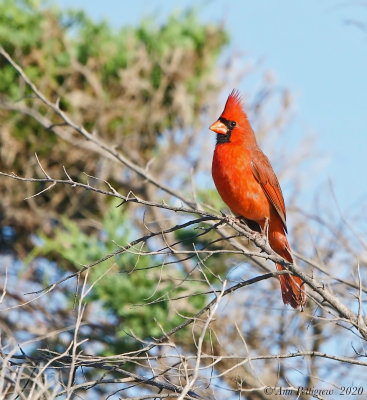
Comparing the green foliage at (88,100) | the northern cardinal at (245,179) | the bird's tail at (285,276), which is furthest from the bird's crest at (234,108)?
the green foliage at (88,100)

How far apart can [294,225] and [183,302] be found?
111cm

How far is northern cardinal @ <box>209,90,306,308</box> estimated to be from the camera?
411 cm

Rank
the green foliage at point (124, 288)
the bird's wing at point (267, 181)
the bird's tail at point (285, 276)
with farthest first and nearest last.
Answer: the green foliage at point (124, 288) → the bird's wing at point (267, 181) → the bird's tail at point (285, 276)

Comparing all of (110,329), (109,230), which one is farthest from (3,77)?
(110,329)

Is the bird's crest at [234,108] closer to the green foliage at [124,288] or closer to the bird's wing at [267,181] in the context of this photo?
the bird's wing at [267,181]

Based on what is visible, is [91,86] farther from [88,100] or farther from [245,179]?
[245,179]

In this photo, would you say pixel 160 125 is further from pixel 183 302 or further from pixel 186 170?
pixel 183 302

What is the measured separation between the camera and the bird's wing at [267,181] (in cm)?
427

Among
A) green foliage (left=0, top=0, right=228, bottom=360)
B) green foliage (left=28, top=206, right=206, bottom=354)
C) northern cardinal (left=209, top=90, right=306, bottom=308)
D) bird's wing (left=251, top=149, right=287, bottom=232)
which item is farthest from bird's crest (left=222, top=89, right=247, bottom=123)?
green foliage (left=0, top=0, right=228, bottom=360)

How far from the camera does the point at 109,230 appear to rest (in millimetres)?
6145

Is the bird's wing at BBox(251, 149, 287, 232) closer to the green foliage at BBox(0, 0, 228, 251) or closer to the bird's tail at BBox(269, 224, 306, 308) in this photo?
the bird's tail at BBox(269, 224, 306, 308)

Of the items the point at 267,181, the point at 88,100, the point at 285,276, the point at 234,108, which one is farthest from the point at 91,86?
the point at 285,276

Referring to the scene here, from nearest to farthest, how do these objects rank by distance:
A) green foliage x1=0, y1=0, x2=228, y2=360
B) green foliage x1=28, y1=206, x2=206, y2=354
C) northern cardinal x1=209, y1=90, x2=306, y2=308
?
1. northern cardinal x1=209, y1=90, x2=306, y2=308
2. green foliage x1=28, y1=206, x2=206, y2=354
3. green foliage x1=0, y1=0, x2=228, y2=360

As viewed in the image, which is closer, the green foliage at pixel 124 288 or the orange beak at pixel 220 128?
the orange beak at pixel 220 128
